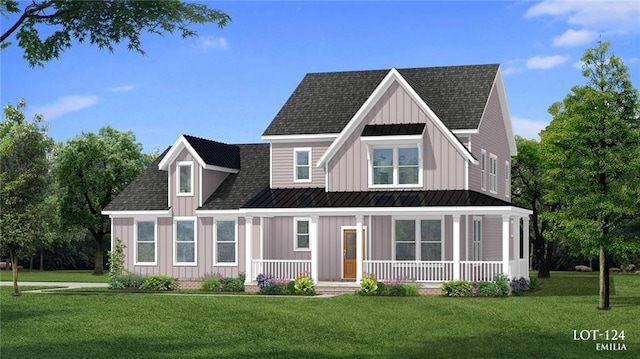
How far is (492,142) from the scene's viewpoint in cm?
4412

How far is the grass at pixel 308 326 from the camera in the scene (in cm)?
2142

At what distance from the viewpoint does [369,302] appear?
3262cm

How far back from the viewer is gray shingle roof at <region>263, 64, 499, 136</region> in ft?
136

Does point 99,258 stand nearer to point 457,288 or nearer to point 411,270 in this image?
point 411,270

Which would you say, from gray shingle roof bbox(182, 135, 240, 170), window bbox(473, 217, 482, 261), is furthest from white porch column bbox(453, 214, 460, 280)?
gray shingle roof bbox(182, 135, 240, 170)

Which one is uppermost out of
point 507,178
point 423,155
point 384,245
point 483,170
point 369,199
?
point 423,155

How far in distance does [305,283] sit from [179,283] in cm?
810

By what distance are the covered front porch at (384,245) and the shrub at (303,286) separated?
571mm

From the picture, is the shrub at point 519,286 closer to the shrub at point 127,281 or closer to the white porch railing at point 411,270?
the white porch railing at point 411,270

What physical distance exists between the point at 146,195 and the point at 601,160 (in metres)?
22.8

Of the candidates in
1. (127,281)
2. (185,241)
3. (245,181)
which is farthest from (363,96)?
(127,281)

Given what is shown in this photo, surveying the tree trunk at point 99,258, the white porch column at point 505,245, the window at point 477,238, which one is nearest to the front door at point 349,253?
the window at point 477,238

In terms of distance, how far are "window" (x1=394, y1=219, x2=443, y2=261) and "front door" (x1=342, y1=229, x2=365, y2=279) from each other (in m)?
2.14

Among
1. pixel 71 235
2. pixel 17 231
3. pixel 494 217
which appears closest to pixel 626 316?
pixel 494 217
